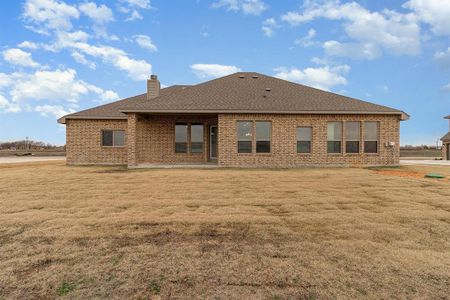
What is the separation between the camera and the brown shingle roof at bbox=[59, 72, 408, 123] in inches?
574

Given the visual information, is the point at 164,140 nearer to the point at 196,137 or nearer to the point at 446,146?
the point at 196,137

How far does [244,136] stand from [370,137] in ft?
23.9

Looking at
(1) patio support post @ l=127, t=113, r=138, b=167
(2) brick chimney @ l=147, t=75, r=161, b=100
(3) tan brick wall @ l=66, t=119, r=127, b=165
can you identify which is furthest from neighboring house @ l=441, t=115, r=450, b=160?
(3) tan brick wall @ l=66, t=119, r=127, b=165

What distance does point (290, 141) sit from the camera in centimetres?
1514

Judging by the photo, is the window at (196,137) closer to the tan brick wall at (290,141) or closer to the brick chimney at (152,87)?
the tan brick wall at (290,141)

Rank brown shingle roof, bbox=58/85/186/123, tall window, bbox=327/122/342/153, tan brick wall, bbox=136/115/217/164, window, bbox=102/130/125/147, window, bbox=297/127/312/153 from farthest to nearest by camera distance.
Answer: window, bbox=102/130/125/147, brown shingle roof, bbox=58/85/186/123, tan brick wall, bbox=136/115/217/164, tall window, bbox=327/122/342/153, window, bbox=297/127/312/153

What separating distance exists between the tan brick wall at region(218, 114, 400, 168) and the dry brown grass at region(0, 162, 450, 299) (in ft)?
24.1

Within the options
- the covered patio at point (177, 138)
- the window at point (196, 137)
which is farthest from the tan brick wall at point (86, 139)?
the window at point (196, 137)

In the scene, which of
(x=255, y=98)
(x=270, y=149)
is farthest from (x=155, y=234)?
(x=255, y=98)

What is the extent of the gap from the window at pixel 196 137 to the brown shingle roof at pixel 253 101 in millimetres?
1921

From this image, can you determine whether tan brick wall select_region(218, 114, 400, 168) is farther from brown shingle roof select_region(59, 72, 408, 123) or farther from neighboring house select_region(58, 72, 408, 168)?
brown shingle roof select_region(59, 72, 408, 123)

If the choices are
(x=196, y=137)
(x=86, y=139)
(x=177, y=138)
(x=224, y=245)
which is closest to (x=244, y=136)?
(x=196, y=137)

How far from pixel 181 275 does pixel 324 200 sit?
16.2ft

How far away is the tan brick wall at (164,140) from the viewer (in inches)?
659
